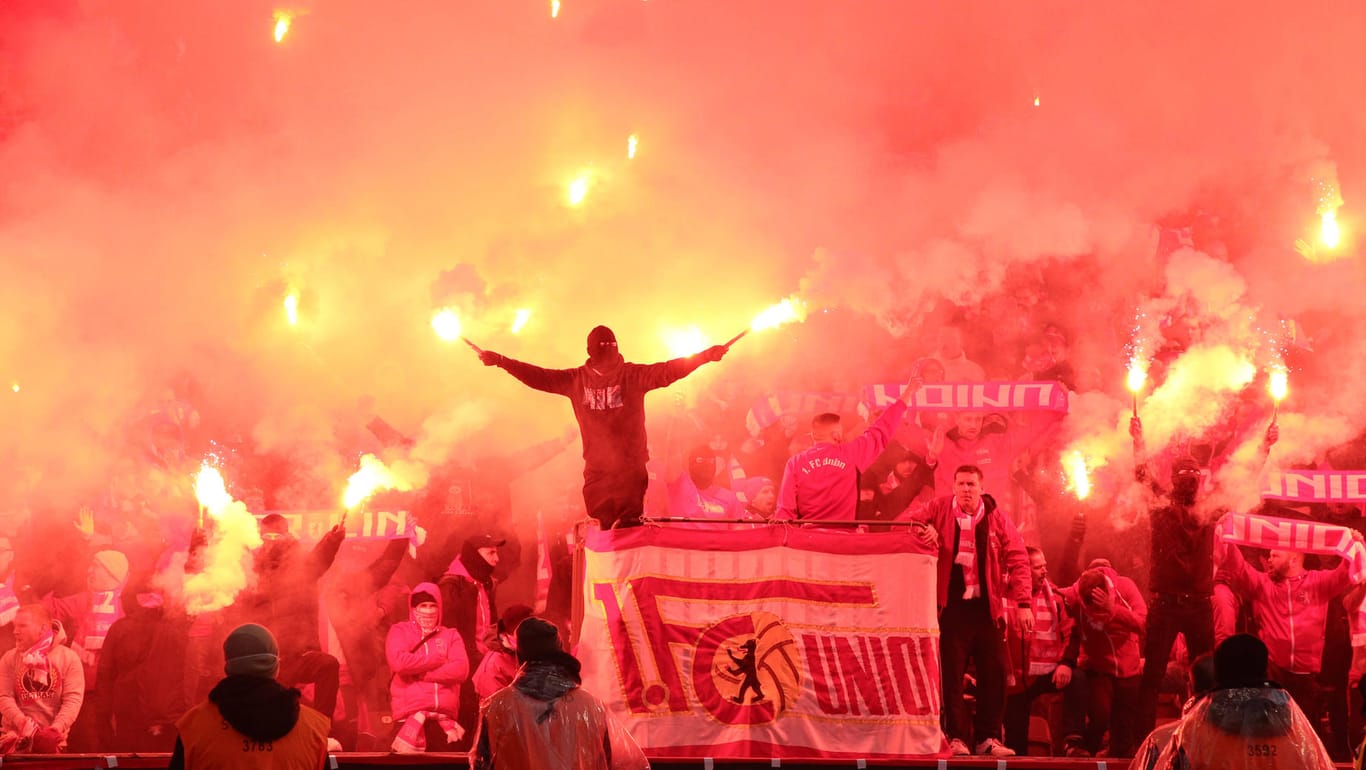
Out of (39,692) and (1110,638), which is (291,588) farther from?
(1110,638)

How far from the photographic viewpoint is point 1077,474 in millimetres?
9625

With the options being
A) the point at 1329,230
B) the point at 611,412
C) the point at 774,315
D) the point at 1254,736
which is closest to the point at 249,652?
the point at 1254,736

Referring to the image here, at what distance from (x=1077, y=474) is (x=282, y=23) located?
8436 mm

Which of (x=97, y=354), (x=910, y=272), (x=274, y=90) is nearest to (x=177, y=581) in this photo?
(x=97, y=354)

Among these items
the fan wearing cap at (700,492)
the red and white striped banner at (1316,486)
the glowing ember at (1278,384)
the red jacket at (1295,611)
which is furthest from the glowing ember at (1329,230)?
the fan wearing cap at (700,492)

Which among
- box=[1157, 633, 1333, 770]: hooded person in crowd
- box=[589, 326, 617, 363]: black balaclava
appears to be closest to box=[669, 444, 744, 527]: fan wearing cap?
box=[589, 326, 617, 363]: black balaclava

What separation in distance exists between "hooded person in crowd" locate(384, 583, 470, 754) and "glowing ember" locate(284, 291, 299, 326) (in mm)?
4478

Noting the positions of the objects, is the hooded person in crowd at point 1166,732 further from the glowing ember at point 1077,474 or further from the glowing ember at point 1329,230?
the glowing ember at point 1329,230

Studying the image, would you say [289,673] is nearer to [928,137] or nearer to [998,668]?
[998,668]

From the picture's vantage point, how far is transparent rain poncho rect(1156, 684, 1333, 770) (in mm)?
4438

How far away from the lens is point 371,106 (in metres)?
12.9

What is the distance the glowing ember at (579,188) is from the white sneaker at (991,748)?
717cm

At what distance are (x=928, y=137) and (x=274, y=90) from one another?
6166mm

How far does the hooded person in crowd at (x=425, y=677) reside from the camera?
8078mm
